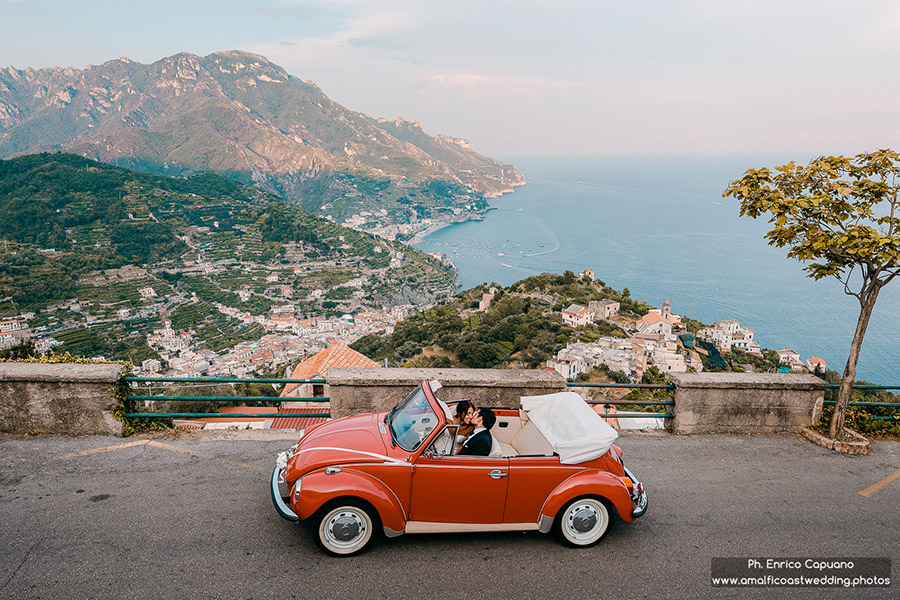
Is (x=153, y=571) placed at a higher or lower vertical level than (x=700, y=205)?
lower

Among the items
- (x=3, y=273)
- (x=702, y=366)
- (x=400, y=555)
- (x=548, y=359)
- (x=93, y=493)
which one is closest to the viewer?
(x=400, y=555)

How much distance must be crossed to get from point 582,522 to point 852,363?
4.46 m

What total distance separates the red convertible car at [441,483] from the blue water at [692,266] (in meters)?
60.6

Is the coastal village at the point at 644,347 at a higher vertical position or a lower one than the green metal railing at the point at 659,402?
lower

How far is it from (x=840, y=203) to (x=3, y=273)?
7957 cm

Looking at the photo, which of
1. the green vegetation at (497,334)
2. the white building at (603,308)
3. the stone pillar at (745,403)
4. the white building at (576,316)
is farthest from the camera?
the white building at (603,308)

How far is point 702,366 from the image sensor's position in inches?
1564

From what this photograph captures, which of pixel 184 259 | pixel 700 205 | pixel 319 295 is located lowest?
pixel 319 295

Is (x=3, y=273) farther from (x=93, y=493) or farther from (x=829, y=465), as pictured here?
(x=829, y=465)

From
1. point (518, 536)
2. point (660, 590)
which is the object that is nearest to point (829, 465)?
point (660, 590)

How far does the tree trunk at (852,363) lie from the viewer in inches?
227

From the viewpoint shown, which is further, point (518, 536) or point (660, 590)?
point (518, 536)

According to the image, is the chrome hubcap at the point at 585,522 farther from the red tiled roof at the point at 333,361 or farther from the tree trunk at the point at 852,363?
the red tiled roof at the point at 333,361

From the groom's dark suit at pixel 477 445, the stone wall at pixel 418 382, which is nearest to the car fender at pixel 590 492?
the groom's dark suit at pixel 477 445
